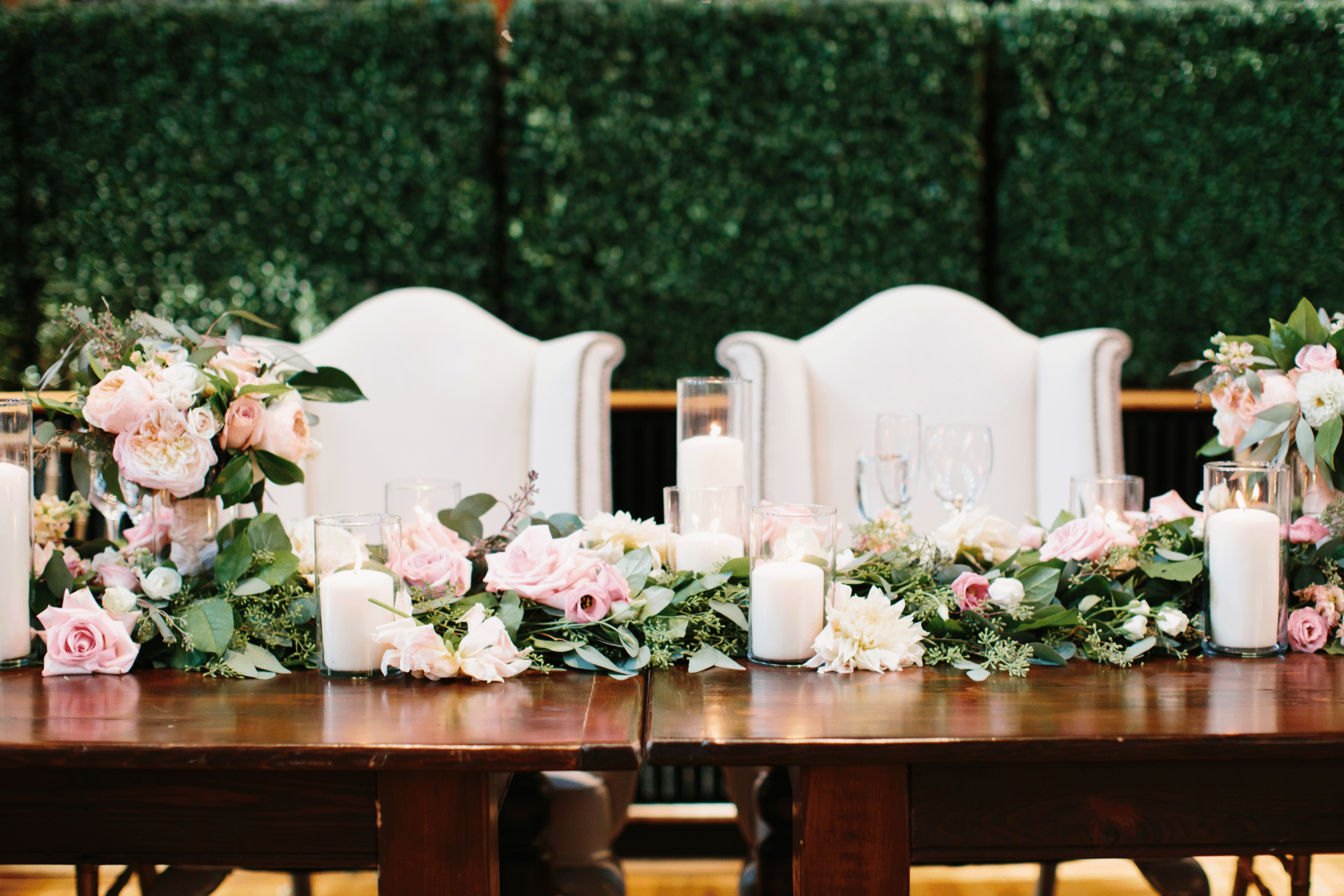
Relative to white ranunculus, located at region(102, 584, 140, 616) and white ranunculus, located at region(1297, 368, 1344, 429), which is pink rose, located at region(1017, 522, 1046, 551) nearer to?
white ranunculus, located at region(1297, 368, 1344, 429)

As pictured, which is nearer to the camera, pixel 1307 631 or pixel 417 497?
pixel 1307 631

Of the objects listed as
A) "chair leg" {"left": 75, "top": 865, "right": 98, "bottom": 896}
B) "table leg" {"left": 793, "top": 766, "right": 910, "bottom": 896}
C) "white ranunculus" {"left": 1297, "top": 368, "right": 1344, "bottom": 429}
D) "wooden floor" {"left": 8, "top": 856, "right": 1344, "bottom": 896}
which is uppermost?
"white ranunculus" {"left": 1297, "top": 368, "right": 1344, "bottom": 429}

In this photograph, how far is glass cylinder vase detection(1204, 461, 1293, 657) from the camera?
35.5 inches

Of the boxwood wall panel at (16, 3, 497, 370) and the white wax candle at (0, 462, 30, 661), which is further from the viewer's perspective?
the boxwood wall panel at (16, 3, 497, 370)

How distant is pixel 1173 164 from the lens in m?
3.06

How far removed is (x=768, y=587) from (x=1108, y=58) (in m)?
2.78

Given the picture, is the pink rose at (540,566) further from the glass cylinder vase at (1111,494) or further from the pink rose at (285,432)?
the glass cylinder vase at (1111,494)

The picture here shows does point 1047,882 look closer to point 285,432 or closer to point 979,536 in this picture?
point 979,536

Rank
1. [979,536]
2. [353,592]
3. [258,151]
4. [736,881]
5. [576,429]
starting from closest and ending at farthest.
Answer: [353,592], [979,536], [576,429], [736,881], [258,151]

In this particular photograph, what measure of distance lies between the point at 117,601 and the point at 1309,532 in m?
1.12

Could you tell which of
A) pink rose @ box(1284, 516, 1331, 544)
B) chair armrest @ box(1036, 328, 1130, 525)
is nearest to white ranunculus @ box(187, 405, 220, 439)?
pink rose @ box(1284, 516, 1331, 544)

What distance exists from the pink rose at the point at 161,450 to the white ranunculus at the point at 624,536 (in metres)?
0.37

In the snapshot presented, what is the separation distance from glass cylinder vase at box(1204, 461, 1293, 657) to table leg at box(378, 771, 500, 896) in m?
0.66

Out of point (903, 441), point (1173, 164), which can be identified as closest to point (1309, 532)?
point (903, 441)
